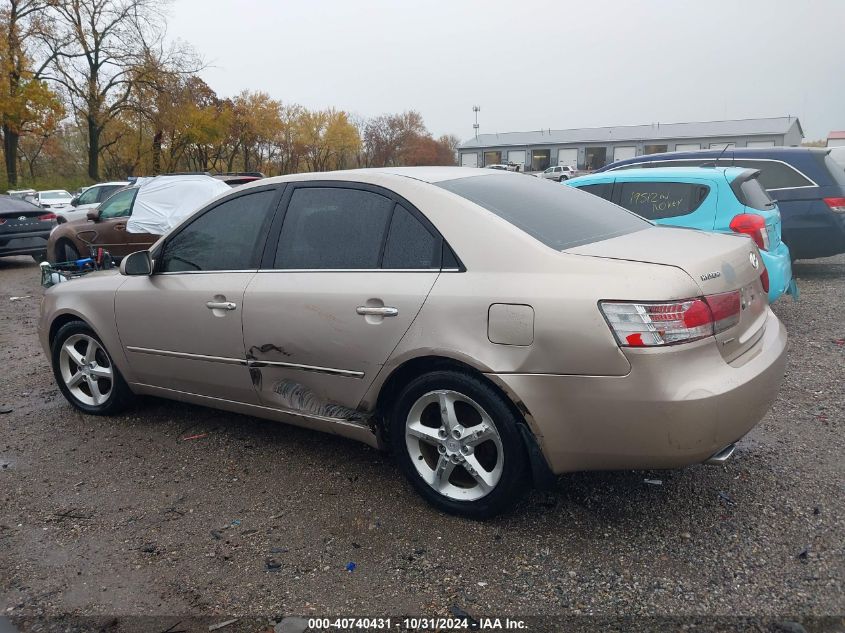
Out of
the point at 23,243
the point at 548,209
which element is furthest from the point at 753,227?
the point at 23,243

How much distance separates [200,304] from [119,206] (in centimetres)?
793

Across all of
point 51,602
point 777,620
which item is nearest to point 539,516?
point 777,620

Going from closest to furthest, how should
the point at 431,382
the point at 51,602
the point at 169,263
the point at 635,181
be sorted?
1. the point at 51,602
2. the point at 431,382
3. the point at 169,263
4. the point at 635,181

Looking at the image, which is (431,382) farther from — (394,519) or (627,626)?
(627,626)

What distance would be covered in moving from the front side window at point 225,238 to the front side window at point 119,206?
23.6 ft

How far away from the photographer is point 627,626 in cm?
238

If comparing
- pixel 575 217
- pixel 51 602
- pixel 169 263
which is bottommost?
pixel 51 602

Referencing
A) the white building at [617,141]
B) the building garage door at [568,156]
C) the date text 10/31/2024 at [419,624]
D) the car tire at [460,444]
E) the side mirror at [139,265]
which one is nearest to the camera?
the date text 10/31/2024 at [419,624]

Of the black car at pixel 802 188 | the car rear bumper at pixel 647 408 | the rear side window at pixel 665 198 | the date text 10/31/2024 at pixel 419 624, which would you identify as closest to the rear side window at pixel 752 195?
the rear side window at pixel 665 198

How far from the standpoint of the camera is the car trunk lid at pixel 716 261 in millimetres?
2766

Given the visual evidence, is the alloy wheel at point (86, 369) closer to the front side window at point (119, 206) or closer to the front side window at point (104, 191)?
the front side window at point (119, 206)

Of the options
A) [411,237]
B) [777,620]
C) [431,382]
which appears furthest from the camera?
[411,237]

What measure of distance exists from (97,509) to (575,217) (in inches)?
115

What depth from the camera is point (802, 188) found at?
8.44 meters
